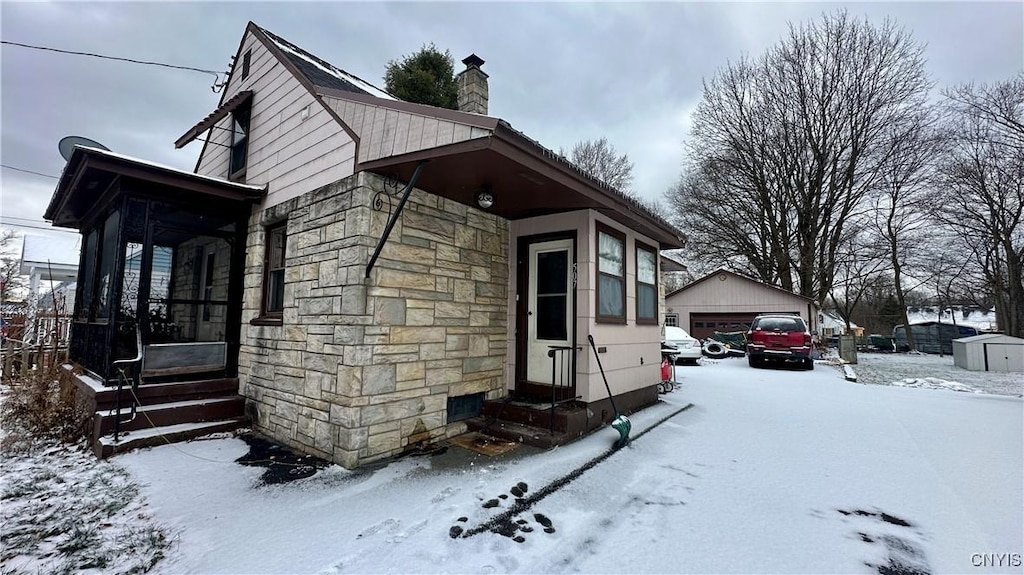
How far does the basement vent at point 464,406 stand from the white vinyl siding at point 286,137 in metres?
2.55

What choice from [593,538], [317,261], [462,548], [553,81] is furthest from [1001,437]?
[553,81]

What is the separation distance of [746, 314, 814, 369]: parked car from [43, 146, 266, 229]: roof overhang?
12.3 metres

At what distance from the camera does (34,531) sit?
253 cm

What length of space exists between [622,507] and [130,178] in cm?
568

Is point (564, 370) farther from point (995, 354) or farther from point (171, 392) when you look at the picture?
point (995, 354)

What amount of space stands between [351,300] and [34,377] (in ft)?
17.1

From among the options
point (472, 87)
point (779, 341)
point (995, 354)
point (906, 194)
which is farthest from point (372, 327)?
point (906, 194)

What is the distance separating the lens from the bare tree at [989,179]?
14.2 meters

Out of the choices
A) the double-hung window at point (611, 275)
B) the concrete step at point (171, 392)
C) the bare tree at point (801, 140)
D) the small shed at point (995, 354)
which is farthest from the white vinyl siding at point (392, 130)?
the bare tree at point (801, 140)

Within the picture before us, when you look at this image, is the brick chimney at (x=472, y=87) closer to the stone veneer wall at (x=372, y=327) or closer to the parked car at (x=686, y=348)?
the stone veneer wall at (x=372, y=327)

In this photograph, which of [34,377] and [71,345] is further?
[71,345]

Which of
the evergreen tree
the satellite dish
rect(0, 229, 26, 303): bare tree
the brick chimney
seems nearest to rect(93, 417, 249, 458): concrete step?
the satellite dish

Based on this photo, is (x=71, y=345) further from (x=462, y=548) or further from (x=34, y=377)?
(x=462, y=548)

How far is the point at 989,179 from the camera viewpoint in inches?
602
